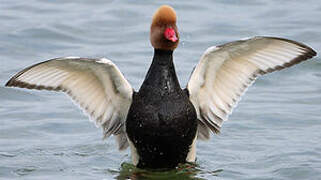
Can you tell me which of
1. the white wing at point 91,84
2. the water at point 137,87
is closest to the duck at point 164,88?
the white wing at point 91,84

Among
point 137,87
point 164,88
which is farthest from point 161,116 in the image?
point 137,87

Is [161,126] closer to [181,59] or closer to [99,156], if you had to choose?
[99,156]

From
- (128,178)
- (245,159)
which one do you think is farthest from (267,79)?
(128,178)

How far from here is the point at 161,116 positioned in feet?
27.3

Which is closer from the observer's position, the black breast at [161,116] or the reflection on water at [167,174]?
the black breast at [161,116]

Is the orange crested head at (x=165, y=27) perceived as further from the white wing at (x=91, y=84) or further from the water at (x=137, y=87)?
the water at (x=137, y=87)

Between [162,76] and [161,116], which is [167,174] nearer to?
[161,116]

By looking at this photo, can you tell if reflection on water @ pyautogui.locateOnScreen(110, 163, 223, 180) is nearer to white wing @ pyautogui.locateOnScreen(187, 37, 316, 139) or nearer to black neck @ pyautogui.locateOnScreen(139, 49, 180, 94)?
white wing @ pyautogui.locateOnScreen(187, 37, 316, 139)

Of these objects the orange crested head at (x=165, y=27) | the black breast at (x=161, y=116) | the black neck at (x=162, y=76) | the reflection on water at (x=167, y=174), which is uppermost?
the orange crested head at (x=165, y=27)

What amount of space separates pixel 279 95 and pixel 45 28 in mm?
4705

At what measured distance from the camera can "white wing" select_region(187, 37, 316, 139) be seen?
853cm

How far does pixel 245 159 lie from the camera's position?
9594 millimetres

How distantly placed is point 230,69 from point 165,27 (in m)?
0.93

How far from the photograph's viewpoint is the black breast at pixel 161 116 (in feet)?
27.5
